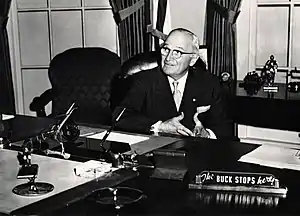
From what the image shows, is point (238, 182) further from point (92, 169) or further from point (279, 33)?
point (279, 33)

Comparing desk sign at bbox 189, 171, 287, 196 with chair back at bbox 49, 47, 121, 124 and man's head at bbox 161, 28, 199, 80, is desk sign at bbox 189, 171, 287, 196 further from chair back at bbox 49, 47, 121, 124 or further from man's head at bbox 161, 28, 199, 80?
chair back at bbox 49, 47, 121, 124

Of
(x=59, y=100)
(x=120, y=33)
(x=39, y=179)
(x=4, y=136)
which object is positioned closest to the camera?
(x=39, y=179)

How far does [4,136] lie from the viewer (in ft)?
7.80

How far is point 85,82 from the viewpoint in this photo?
380 centimetres

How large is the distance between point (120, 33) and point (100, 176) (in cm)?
259

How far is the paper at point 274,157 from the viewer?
1.90 meters

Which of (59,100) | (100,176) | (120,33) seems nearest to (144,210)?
(100,176)

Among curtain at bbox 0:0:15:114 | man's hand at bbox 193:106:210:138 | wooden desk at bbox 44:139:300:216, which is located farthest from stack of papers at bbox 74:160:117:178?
curtain at bbox 0:0:15:114

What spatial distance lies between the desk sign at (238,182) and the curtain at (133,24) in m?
2.61

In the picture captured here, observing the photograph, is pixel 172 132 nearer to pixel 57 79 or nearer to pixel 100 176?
pixel 100 176

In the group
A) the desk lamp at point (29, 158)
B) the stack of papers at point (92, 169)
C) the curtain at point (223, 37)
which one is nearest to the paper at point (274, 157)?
the stack of papers at point (92, 169)

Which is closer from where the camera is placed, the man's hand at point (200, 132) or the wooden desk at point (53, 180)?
the wooden desk at point (53, 180)

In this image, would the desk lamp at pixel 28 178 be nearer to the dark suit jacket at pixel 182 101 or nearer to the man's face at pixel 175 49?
the dark suit jacket at pixel 182 101

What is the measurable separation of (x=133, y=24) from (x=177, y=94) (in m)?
1.46
